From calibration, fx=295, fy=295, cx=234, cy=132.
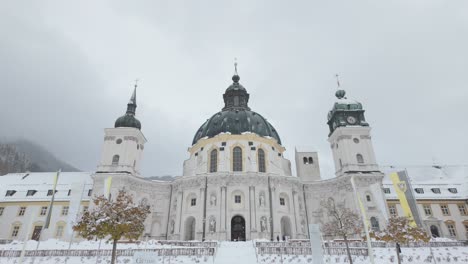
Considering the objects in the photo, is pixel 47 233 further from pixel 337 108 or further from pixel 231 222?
pixel 337 108

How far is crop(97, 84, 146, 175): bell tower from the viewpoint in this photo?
4744 cm

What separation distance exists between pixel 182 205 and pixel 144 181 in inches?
338

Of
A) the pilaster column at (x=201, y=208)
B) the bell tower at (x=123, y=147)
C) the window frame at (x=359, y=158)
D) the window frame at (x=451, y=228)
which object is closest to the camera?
the pilaster column at (x=201, y=208)

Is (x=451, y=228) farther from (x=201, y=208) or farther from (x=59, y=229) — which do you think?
(x=59, y=229)

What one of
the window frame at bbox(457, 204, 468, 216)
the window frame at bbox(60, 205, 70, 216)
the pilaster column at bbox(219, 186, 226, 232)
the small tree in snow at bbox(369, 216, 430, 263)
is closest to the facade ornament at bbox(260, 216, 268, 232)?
the pilaster column at bbox(219, 186, 226, 232)

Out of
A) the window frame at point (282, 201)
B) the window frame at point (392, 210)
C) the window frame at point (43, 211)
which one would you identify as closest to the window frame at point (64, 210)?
the window frame at point (43, 211)

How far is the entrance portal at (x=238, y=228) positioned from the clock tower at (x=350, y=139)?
1836cm

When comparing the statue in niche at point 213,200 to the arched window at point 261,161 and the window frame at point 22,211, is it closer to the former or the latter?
the arched window at point 261,161

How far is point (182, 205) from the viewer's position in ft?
146

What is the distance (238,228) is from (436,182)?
1434 inches

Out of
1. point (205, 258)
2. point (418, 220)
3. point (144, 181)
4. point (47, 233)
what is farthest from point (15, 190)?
point (418, 220)

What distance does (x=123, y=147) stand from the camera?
4881 cm

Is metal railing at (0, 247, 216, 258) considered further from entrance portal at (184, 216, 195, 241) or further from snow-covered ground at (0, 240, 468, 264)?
entrance portal at (184, 216, 195, 241)

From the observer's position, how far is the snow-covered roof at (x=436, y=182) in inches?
1925
